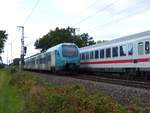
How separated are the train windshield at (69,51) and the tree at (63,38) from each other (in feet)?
175

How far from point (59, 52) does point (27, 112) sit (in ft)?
93.1

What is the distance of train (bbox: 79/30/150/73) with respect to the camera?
28734mm

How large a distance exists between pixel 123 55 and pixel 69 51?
10772 millimetres

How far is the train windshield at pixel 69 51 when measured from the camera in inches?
1687

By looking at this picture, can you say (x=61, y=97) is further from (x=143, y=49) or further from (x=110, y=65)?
(x=110, y=65)

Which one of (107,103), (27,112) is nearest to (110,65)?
(27,112)

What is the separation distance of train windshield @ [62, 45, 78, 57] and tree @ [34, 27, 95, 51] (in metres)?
53.2

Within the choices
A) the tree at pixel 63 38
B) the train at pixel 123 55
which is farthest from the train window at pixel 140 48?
the tree at pixel 63 38

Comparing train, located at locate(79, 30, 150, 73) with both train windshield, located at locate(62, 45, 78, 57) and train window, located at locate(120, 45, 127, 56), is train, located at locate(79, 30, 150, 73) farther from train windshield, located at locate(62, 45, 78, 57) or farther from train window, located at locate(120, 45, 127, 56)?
train windshield, located at locate(62, 45, 78, 57)

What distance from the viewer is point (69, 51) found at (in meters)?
43.2

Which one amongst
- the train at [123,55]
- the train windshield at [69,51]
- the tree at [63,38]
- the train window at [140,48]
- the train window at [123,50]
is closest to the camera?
the train at [123,55]

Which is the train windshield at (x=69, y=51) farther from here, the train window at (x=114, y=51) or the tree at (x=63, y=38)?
the tree at (x=63, y=38)

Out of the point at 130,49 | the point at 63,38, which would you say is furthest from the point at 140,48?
the point at 63,38

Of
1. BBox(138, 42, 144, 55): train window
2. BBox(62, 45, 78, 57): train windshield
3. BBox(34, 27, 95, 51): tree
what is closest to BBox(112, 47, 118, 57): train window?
BBox(138, 42, 144, 55): train window
